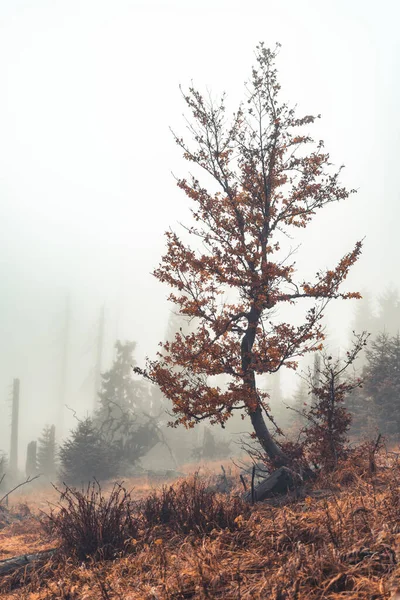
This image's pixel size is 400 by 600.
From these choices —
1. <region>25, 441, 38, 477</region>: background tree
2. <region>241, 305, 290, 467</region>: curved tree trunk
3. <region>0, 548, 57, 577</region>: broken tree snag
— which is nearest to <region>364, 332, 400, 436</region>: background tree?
<region>241, 305, 290, 467</region>: curved tree trunk

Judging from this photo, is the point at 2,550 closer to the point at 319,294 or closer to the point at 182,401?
the point at 182,401

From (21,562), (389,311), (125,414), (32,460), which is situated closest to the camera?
(21,562)

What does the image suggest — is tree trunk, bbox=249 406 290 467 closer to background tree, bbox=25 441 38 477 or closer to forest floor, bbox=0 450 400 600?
forest floor, bbox=0 450 400 600

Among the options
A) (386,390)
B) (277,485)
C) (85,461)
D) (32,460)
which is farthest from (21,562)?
(32,460)

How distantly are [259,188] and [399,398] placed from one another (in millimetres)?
12105

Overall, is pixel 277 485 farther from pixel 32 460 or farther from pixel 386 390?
pixel 32 460

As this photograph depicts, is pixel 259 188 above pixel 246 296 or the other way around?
above

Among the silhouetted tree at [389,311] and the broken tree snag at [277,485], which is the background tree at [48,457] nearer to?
the broken tree snag at [277,485]

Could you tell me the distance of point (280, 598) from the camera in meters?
2.36

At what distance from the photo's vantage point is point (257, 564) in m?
2.93

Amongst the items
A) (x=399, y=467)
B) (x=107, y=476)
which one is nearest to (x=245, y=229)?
(x=399, y=467)

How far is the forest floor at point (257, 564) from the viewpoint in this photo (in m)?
2.46

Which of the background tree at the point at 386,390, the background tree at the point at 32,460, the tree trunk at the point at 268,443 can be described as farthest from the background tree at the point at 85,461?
the tree trunk at the point at 268,443

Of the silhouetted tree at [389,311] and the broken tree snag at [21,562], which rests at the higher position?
the silhouetted tree at [389,311]
